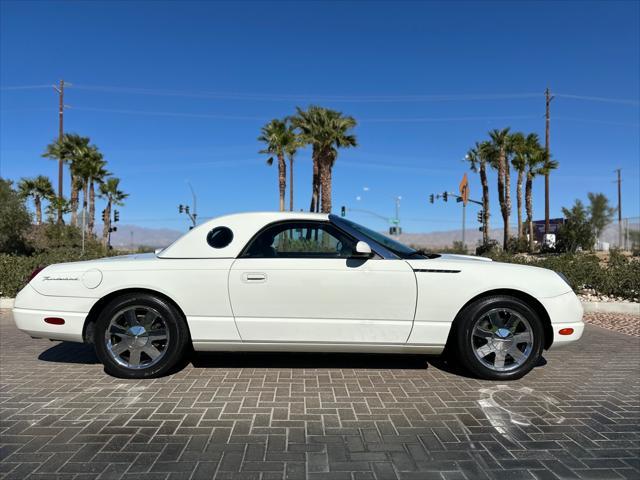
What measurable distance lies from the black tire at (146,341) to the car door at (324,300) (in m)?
0.56

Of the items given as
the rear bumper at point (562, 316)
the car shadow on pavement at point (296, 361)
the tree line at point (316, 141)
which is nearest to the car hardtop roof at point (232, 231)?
the car shadow on pavement at point (296, 361)

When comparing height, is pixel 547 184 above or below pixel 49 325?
above

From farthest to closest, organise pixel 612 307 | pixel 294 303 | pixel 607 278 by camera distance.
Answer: pixel 607 278
pixel 612 307
pixel 294 303

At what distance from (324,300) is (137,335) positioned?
1.77m

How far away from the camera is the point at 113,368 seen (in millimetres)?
4336

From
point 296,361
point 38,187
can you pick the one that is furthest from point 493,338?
point 38,187

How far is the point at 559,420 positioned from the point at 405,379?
4.42 ft

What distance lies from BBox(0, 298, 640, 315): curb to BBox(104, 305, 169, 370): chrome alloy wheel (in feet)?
17.9

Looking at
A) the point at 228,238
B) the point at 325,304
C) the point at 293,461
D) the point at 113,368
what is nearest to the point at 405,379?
the point at 325,304

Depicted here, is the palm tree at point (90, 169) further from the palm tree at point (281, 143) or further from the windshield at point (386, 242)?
the windshield at point (386, 242)

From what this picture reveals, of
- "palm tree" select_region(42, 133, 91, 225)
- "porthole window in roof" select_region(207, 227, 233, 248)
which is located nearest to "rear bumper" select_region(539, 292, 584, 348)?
"porthole window in roof" select_region(207, 227, 233, 248)

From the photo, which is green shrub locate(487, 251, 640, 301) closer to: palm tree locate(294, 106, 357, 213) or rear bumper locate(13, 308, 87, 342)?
rear bumper locate(13, 308, 87, 342)

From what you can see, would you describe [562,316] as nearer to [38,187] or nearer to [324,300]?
[324,300]

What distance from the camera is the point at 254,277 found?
4234mm
